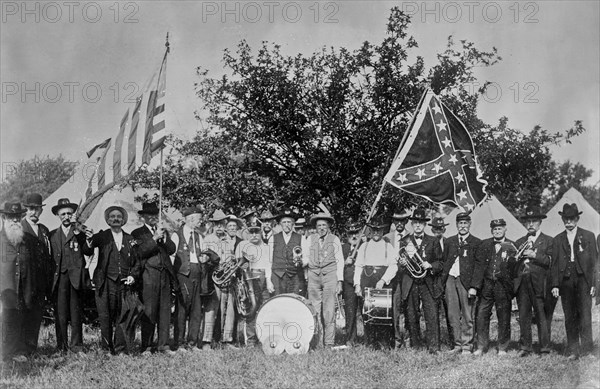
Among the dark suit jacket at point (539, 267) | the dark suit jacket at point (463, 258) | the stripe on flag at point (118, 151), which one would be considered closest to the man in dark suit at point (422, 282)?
the dark suit jacket at point (463, 258)

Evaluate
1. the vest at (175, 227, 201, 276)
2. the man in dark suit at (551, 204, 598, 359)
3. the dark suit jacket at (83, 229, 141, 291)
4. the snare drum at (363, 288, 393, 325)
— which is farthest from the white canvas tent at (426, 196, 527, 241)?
the dark suit jacket at (83, 229, 141, 291)

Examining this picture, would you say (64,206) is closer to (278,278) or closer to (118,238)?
(118,238)

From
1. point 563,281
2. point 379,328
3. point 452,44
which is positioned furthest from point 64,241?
point 452,44

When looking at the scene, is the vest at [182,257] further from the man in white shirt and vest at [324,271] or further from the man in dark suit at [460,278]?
the man in dark suit at [460,278]

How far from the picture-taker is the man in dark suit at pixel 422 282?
909cm

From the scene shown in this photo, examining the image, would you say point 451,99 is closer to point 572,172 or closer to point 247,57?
point 247,57

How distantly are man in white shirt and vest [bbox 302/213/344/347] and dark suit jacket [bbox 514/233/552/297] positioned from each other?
2.48 meters

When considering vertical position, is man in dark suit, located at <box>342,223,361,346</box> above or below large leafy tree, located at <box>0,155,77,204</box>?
below

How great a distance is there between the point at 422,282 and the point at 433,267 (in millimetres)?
271

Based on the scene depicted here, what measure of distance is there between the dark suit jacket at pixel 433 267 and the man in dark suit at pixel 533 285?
106 cm

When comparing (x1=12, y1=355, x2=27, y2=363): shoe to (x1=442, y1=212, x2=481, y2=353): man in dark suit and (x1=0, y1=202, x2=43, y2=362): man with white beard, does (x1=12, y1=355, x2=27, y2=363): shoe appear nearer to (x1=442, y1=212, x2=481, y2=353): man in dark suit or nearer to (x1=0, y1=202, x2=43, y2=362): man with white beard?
(x1=0, y1=202, x2=43, y2=362): man with white beard

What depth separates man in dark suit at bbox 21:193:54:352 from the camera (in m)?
8.56

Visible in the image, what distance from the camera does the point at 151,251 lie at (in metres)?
8.82

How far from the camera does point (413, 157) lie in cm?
938
